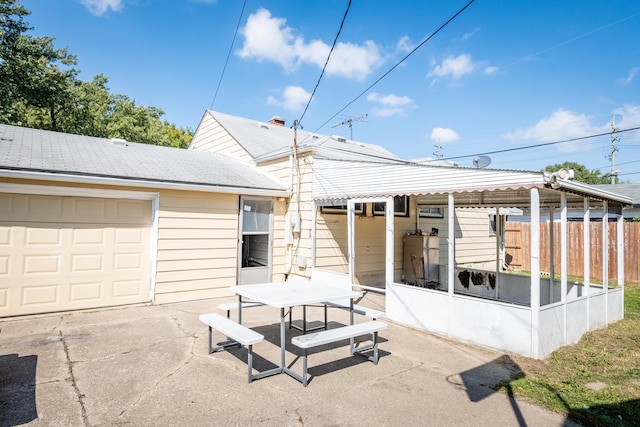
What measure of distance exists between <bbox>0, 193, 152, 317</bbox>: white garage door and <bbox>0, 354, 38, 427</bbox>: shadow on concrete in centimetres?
217

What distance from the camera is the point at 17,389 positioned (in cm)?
365

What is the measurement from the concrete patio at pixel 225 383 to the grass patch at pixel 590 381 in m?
0.24

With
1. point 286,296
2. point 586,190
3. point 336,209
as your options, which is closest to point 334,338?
point 286,296

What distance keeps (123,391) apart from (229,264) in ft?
15.8

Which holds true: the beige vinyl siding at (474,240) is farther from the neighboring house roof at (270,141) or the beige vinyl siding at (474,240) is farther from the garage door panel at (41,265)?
the garage door panel at (41,265)

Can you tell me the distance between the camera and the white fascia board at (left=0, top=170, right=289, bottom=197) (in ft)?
19.6

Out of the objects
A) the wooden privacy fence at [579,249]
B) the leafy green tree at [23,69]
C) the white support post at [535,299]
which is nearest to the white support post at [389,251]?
the white support post at [535,299]

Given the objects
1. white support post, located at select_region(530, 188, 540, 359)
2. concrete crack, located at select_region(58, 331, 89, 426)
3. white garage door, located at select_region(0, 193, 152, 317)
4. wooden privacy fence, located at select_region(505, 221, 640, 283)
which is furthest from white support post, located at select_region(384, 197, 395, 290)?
wooden privacy fence, located at select_region(505, 221, 640, 283)

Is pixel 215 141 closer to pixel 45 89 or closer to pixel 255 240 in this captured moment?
pixel 255 240

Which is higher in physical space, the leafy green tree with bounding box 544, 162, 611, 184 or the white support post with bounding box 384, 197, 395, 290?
the leafy green tree with bounding box 544, 162, 611, 184

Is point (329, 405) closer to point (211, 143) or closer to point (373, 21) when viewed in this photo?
point (373, 21)

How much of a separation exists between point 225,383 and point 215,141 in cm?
1022

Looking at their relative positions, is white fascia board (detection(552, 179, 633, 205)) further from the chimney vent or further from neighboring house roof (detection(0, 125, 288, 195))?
the chimney vent

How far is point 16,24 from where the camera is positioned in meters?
15.4
